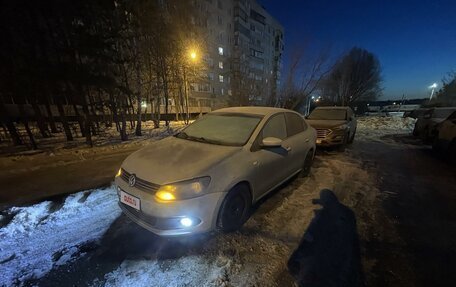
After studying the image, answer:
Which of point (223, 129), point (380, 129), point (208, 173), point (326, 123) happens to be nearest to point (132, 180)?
point (208, 173)

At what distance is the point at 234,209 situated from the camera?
9.78ft

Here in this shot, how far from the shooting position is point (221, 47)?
4203cm

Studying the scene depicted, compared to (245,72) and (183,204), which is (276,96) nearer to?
(245,72)

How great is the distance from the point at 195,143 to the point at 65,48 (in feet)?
27.4

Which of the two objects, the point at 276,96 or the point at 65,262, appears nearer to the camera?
the point at 65,262

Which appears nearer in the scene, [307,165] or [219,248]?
[219,248]

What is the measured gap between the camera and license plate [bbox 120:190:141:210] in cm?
258

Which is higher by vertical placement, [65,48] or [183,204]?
[65,48]

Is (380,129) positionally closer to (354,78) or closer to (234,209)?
(234,209)

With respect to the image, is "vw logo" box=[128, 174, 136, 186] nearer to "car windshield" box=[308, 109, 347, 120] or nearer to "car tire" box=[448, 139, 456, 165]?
"car windshield" box=[308, 109, 347, 120]

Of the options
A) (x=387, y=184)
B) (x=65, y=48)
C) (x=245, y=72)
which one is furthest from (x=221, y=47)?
(x=387, y=184)

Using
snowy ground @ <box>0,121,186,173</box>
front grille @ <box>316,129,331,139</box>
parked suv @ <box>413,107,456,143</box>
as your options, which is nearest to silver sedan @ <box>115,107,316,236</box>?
snowy ground @ <box>0,121,186,173</box>

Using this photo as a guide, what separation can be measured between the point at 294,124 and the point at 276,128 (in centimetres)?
82

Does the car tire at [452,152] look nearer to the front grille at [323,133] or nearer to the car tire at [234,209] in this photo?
the front grille at [323,133]
